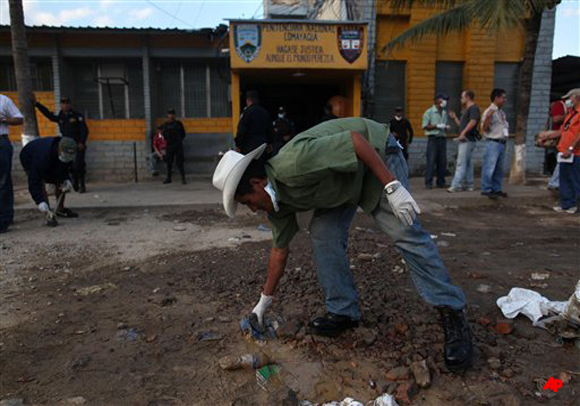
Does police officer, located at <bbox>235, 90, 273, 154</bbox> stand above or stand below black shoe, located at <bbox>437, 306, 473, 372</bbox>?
above

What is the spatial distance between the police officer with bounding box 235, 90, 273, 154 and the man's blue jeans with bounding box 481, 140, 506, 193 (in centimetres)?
362

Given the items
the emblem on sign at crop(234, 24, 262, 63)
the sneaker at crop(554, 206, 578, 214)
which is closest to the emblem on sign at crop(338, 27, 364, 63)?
the emblem on sign at crop(234, 24, 262, 63)

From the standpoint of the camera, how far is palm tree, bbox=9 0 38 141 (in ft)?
27.6

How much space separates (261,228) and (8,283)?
2805 mm

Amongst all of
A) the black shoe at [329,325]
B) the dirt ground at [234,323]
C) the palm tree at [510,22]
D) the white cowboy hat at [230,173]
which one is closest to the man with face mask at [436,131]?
the palm tree at [510,22]

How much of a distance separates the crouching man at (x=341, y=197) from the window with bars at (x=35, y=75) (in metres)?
11.2

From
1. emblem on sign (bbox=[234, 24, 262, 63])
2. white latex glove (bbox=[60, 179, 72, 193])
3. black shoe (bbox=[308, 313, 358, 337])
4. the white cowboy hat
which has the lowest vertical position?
black shoe (bbox=[308, 313, 358, 337])

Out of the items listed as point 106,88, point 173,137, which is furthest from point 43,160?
point 106,88

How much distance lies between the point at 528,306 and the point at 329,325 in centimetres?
133

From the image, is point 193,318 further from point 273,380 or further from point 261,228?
point 261,228

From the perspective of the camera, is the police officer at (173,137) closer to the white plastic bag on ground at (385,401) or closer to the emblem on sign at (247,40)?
the emblem on sign at (247,40)

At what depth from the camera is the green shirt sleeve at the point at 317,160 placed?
2.22 m

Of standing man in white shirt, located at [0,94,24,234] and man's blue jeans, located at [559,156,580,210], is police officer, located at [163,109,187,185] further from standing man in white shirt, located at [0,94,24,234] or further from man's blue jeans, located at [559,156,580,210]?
man's blue jeans, located at [559,156,580,210]

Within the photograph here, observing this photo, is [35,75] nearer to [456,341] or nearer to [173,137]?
[173,137]
